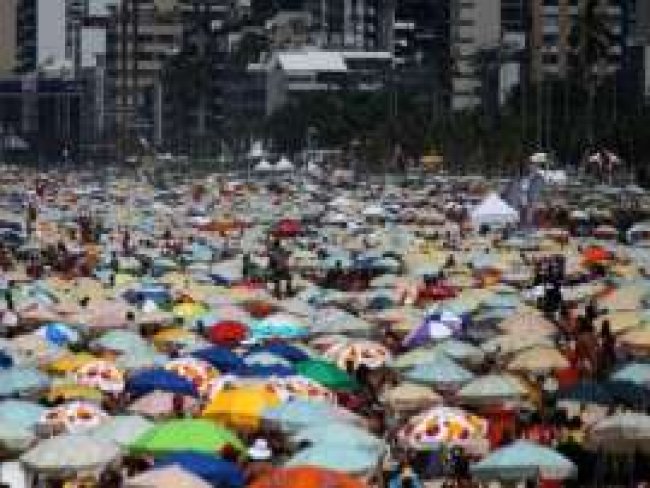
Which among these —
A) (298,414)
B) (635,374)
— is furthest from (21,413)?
(635,374)

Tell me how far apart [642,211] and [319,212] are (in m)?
16.6

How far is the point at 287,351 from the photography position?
23.3m

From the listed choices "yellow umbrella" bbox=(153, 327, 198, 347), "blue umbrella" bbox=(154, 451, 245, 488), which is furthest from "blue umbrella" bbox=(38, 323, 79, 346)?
"blue umbrella" bbox=(154, 451, 245, 488)

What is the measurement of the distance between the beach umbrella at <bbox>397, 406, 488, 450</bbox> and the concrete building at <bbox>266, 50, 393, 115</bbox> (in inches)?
5646

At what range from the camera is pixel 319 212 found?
67125mm

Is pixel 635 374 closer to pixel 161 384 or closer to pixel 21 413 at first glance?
pixel 161 384

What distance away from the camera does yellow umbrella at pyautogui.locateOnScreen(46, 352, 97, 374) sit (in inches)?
886

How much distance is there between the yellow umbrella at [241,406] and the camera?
1947cm

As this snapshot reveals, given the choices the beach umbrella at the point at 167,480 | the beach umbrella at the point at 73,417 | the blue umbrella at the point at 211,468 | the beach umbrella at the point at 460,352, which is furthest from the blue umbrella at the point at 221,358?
the beach umbrella at the point at 167,480

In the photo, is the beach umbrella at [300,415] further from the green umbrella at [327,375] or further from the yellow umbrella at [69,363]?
the yellow umbrella at [69,363]

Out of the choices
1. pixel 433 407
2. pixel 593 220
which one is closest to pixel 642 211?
pixel 593 220

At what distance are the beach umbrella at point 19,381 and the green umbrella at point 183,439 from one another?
369 cm

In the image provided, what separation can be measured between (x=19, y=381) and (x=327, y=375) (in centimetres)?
387

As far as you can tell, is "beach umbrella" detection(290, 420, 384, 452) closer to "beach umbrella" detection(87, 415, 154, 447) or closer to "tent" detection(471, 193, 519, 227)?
"beach umbrella" detection(87, 415, 154, 447)
